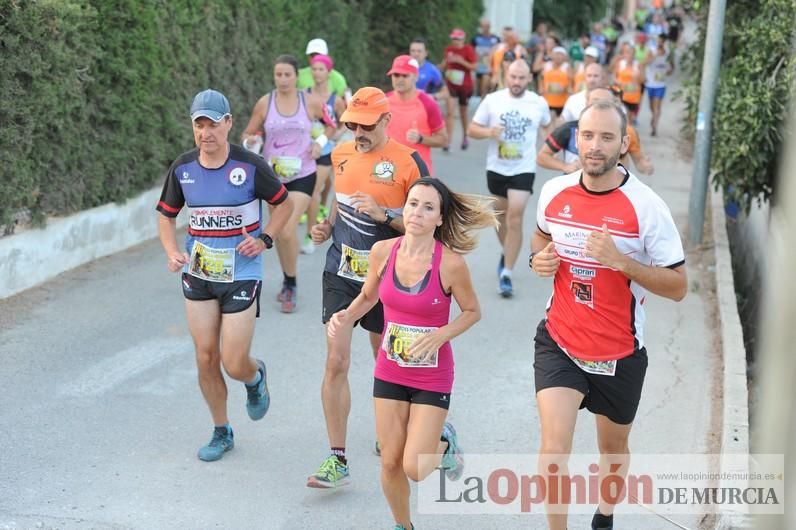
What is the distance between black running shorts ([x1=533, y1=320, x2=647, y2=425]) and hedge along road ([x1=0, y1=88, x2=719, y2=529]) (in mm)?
984

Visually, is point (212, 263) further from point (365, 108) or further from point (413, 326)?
point (413, 326)

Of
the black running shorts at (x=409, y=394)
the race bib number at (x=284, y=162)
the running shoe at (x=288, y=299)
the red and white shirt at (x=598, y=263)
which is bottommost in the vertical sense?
the running shoe at (x=288, y=299)

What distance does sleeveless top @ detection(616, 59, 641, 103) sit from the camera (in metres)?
20.3

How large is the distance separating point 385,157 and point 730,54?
26.4 ft

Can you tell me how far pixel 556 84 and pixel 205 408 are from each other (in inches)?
533

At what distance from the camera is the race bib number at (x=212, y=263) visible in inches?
236

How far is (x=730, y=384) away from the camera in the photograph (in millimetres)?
7359

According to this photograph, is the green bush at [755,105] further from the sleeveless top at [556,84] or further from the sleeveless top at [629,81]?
the sleeveless top at [629,81]

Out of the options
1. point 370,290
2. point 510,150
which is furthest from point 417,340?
point 510,150

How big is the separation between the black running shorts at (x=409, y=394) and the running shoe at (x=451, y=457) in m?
0.69

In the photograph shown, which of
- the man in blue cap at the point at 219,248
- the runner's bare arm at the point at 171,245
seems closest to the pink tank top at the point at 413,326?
the man in blue cap at the point at 219,248

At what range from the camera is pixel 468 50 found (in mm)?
20359

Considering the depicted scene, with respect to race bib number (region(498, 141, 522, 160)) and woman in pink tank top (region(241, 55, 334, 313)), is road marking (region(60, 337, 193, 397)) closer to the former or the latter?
woman in pink tank top (region(241, 55, 334, 313))

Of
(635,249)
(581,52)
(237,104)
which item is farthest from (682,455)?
(581,52)
